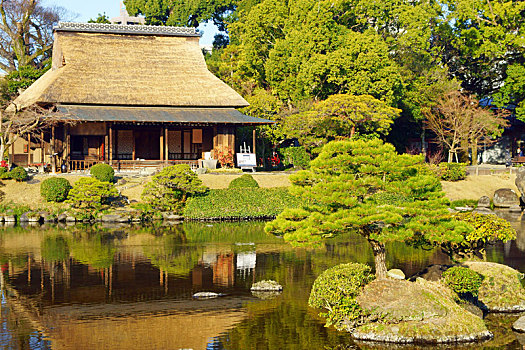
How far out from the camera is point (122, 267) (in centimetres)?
1922

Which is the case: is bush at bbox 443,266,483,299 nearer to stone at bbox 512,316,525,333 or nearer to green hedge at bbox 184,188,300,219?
stone at bbox 512,316,525,333

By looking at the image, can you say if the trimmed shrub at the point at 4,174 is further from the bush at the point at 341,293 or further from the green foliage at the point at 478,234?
the green foliage at the point at 478,234

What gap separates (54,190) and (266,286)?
1748 cm

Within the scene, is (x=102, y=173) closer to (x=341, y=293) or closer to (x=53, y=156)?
(x=53, y=156)

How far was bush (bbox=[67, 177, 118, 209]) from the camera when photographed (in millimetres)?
29812

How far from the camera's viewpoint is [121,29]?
44188 millimetres

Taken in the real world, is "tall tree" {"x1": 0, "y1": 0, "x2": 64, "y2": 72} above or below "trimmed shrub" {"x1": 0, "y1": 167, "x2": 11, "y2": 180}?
above

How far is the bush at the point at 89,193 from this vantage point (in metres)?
29.8

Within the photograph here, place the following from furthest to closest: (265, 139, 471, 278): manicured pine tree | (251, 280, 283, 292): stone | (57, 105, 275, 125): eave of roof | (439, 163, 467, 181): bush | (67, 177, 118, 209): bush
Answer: (439, 163, 467, 181): bush → (57, 105, 275, 125): eave of roof → (67, 177, 118, 209): bush → (251, 280, 283, 292): stone → (265, 139, 471, 278): manicured pine tree

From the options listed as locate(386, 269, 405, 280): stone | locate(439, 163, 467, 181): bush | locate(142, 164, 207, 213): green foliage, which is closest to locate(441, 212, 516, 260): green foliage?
locate(386, 269, 405, 280): stone

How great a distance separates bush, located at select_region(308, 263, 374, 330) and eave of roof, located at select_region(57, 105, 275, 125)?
78.3 feet

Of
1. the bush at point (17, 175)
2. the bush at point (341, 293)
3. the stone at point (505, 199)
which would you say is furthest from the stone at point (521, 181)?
the bush at point (17, 175)

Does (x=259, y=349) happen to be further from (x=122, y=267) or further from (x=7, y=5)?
(x=7, y=5)

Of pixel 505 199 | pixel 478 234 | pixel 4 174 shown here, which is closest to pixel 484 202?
pixel 505 199
